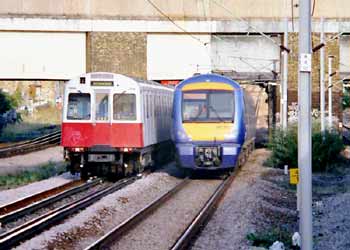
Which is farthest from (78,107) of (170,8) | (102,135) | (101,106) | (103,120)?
(170,8)

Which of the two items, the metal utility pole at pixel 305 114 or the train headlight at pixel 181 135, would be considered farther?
the train headlight at pixel 181 135

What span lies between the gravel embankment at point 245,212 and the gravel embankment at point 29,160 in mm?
8861

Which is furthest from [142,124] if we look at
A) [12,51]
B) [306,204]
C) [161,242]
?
[12,51]

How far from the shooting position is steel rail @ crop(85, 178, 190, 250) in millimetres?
12509

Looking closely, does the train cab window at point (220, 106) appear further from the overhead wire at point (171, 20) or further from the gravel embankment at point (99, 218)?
the overhead wire at point (171, 20)

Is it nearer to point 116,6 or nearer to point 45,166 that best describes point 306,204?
point 45,166

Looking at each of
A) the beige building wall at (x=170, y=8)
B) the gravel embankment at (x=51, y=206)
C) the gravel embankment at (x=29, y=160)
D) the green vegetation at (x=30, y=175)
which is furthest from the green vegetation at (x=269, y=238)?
the beige building wall at (x=170, y=8)

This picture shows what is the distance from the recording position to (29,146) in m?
40.7

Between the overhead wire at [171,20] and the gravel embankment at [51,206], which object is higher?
→ the overhead wire at [171,20]

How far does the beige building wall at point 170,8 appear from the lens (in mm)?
38656

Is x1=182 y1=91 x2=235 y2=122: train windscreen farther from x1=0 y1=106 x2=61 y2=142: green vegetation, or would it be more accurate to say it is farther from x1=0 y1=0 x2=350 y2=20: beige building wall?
x1=0 y1=106 x2=61 y2=142: green vegetation

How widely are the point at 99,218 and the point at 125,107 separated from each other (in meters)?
7.92

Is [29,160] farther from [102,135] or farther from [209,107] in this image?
[209,107]

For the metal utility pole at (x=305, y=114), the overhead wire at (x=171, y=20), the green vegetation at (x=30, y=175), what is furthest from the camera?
the overhead wire at (x=171, y=20)
